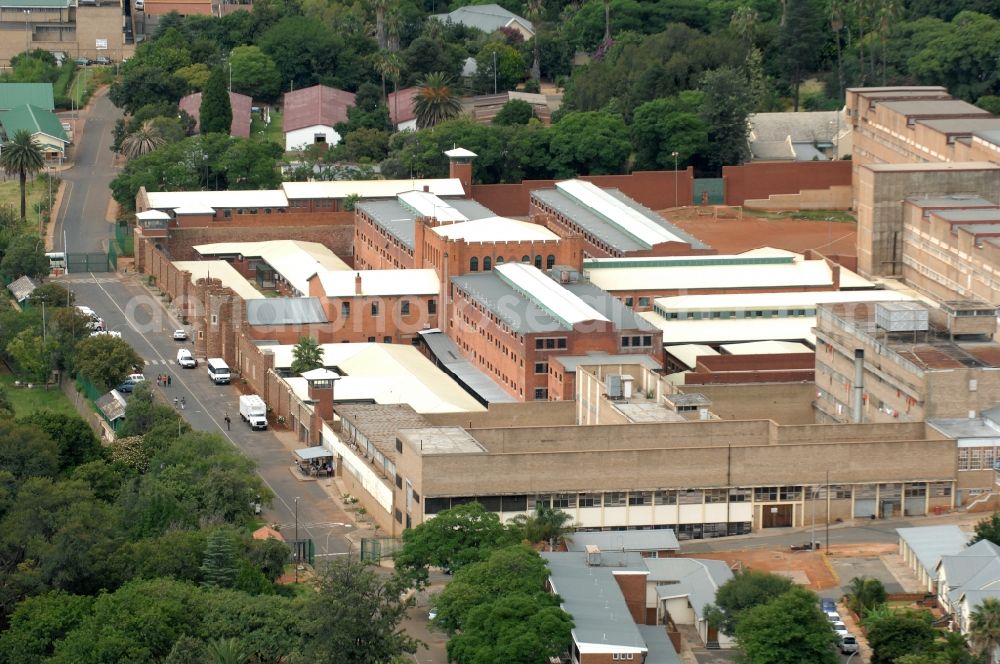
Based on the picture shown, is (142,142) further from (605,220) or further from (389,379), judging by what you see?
(389,379)

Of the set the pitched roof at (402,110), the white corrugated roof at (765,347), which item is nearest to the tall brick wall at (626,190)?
the pitched roof at (402,110)

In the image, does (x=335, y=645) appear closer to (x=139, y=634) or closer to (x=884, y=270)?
(x=139, y=634)

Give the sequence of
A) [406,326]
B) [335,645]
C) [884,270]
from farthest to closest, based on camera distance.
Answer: [884,270]
[406,326]
[335,645]

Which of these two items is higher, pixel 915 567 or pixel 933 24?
pixel 933 24

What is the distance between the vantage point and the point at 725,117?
183 metres

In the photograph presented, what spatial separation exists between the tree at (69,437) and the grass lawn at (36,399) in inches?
434

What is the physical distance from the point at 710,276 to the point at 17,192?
57273mm

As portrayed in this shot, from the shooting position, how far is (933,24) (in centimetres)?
19962

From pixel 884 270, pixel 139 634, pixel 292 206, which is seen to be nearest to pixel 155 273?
pixel 292 206

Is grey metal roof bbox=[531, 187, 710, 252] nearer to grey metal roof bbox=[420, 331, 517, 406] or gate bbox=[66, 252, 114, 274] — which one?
grey metal roof bbox=[420, 331, 517, 406]

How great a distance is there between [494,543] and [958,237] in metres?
51.9

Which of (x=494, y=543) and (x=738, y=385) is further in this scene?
(x=738, y=385)

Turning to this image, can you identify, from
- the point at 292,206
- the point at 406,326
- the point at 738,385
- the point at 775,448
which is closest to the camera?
the point at 775,448

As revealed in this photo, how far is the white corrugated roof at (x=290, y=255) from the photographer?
155000 mm
